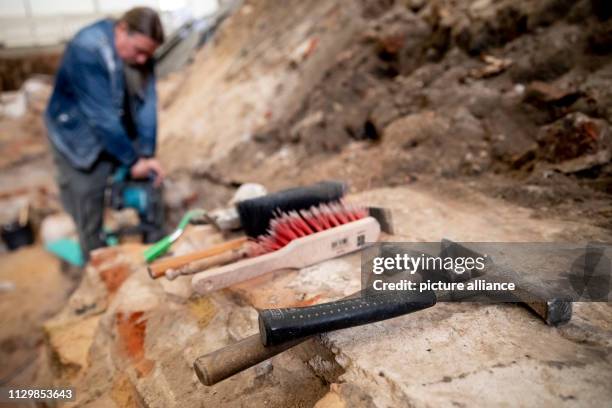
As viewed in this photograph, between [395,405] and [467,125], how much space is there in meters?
1.82

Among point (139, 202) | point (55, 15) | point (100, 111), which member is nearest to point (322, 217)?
point (100, 111)

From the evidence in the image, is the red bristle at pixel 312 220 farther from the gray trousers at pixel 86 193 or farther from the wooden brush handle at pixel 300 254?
the gray trousers at pixel 86 193

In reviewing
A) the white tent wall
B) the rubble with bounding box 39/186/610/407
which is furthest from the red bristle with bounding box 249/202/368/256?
the white tent wall

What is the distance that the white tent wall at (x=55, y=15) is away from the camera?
8.66m

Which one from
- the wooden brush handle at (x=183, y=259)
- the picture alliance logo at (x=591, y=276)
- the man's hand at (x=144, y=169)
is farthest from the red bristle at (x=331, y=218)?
the man's hand at (x=144, y=169)

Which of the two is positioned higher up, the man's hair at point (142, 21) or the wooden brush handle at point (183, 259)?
the man's hair at point (142, 21)

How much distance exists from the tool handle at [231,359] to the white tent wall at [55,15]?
9135 mm

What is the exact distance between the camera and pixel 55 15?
9.08 metres

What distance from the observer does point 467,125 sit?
2.14 m

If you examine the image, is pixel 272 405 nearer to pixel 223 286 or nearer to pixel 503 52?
pixel 223 286

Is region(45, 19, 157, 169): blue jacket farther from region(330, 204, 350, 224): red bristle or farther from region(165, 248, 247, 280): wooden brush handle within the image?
region(330, 204, 350, 224): red bristle

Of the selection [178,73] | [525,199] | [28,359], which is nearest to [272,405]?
[525,199]

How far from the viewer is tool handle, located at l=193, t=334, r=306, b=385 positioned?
77cm

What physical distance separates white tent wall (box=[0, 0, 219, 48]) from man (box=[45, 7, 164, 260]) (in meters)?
6.36
